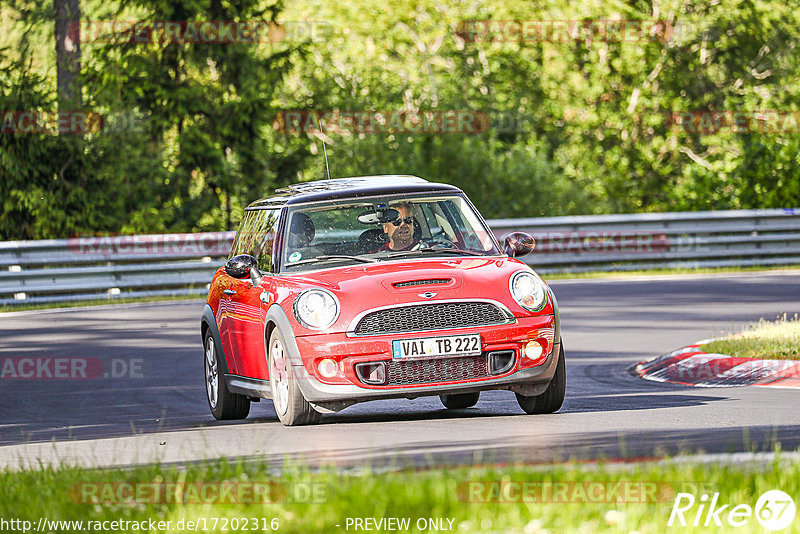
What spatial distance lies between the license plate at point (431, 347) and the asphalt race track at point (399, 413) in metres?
0.49

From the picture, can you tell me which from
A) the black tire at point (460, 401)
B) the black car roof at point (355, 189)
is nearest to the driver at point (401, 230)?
the black car roof at point (355, 189)

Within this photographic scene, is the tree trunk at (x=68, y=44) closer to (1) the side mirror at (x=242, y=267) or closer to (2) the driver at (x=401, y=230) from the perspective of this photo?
(1) the side mirror at (x=242, y=267)

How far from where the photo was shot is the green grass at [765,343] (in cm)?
1220

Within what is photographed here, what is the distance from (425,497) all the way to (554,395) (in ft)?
13.4

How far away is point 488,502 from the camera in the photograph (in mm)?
5570

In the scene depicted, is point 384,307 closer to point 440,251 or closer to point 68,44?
point 440,251

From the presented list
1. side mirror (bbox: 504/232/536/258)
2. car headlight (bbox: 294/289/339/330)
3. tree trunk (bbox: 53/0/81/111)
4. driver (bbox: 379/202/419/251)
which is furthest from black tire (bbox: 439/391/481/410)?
tree trunk (bbox: 53/0/81/111)

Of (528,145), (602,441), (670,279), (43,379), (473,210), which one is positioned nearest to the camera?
(602,441)

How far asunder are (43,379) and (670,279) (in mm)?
12909

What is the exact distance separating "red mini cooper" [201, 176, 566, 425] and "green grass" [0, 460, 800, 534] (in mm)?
2210

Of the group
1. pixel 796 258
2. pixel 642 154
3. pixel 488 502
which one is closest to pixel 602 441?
pixel 488 502

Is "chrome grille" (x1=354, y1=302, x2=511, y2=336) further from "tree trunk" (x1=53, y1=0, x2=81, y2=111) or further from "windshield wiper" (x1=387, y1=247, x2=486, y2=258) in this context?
"tree trunk" (x1=53, y1=0, x2=81, y2=111)

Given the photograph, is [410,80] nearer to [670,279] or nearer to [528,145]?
[528,145]

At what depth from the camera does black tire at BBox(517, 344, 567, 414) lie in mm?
9555
